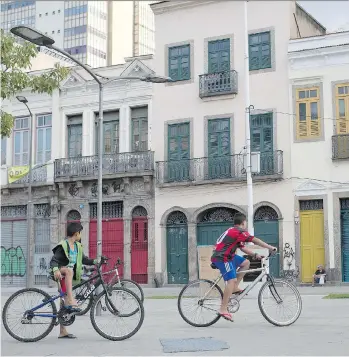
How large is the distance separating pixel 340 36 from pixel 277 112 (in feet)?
12.6

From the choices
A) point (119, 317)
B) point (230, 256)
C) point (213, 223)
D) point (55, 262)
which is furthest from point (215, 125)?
point (119, 317)

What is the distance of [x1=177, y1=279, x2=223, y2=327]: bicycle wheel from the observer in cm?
1109

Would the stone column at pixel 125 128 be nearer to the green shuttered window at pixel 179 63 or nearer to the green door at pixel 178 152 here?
the green door at pixel 178 152

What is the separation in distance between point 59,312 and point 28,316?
1.48 feet

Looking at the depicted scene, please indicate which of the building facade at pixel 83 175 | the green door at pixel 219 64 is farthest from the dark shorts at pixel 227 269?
the building facade at pixel 83 175

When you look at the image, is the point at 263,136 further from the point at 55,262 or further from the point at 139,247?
the point at 55,262

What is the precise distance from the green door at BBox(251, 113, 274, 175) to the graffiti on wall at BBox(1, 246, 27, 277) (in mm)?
12599

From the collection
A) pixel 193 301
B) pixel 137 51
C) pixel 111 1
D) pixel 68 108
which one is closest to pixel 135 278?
pixel 68 108

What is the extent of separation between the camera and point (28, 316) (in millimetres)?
10109

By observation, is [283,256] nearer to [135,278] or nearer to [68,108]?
[135,278]

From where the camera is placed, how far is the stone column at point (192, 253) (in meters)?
30.1

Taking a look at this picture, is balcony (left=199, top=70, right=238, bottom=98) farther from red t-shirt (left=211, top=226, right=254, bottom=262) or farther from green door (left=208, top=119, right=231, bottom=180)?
red t-shirt (left=211, top=226, right=254, bottom=262)

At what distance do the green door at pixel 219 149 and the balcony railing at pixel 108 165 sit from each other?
8.98 feet

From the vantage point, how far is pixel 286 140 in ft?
95.3
